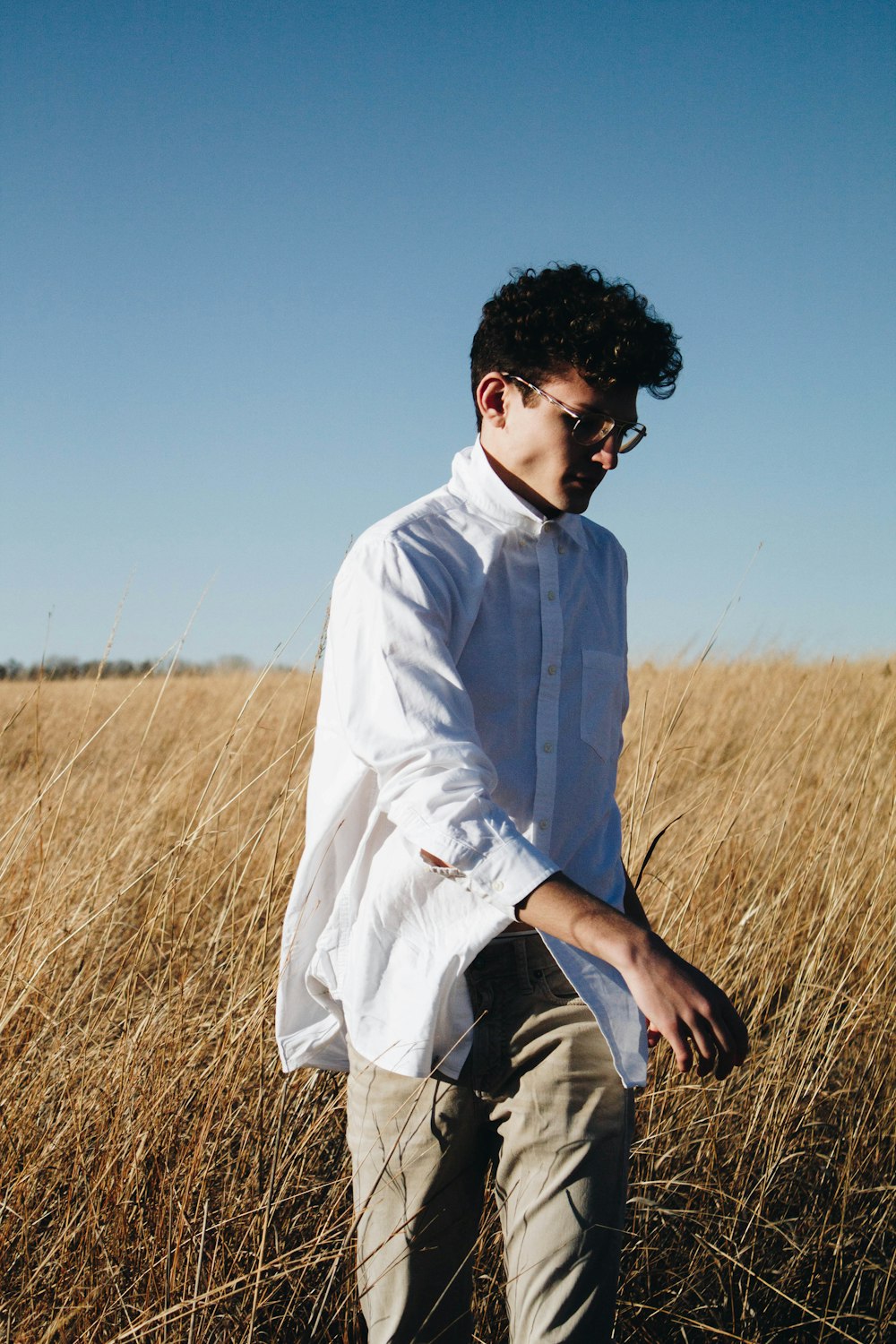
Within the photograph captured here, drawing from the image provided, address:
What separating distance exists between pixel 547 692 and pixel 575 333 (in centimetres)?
58

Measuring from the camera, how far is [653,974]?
1.09 metres

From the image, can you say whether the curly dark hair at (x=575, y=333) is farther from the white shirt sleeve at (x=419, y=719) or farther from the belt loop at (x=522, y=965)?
the belt loop at (x=522, y=965)

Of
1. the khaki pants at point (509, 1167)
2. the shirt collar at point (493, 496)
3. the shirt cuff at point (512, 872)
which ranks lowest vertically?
the khaki pants at point (509, 1167)

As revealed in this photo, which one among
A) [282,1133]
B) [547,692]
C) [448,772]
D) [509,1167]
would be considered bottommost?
[282,1133]

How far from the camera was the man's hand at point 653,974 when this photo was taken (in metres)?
1.08

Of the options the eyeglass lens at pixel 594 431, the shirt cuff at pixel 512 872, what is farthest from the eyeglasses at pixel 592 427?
the shirt cuff at pixel 512 872

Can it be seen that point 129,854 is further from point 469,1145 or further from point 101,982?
point 469,1145

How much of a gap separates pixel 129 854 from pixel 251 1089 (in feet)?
6.01

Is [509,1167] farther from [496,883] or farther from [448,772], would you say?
[448,772]

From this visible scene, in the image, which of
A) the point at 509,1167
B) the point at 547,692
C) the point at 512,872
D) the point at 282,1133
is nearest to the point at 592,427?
the point at 547,692

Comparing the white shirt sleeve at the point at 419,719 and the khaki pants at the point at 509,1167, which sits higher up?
the white shirt sleeve at the point at 419,719

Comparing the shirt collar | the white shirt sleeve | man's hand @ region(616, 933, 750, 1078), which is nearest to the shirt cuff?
the white shirt sleeve

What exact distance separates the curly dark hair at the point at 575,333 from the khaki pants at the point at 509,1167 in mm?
896

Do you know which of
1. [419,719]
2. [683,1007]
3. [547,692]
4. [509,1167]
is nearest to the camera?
[683,1007]
